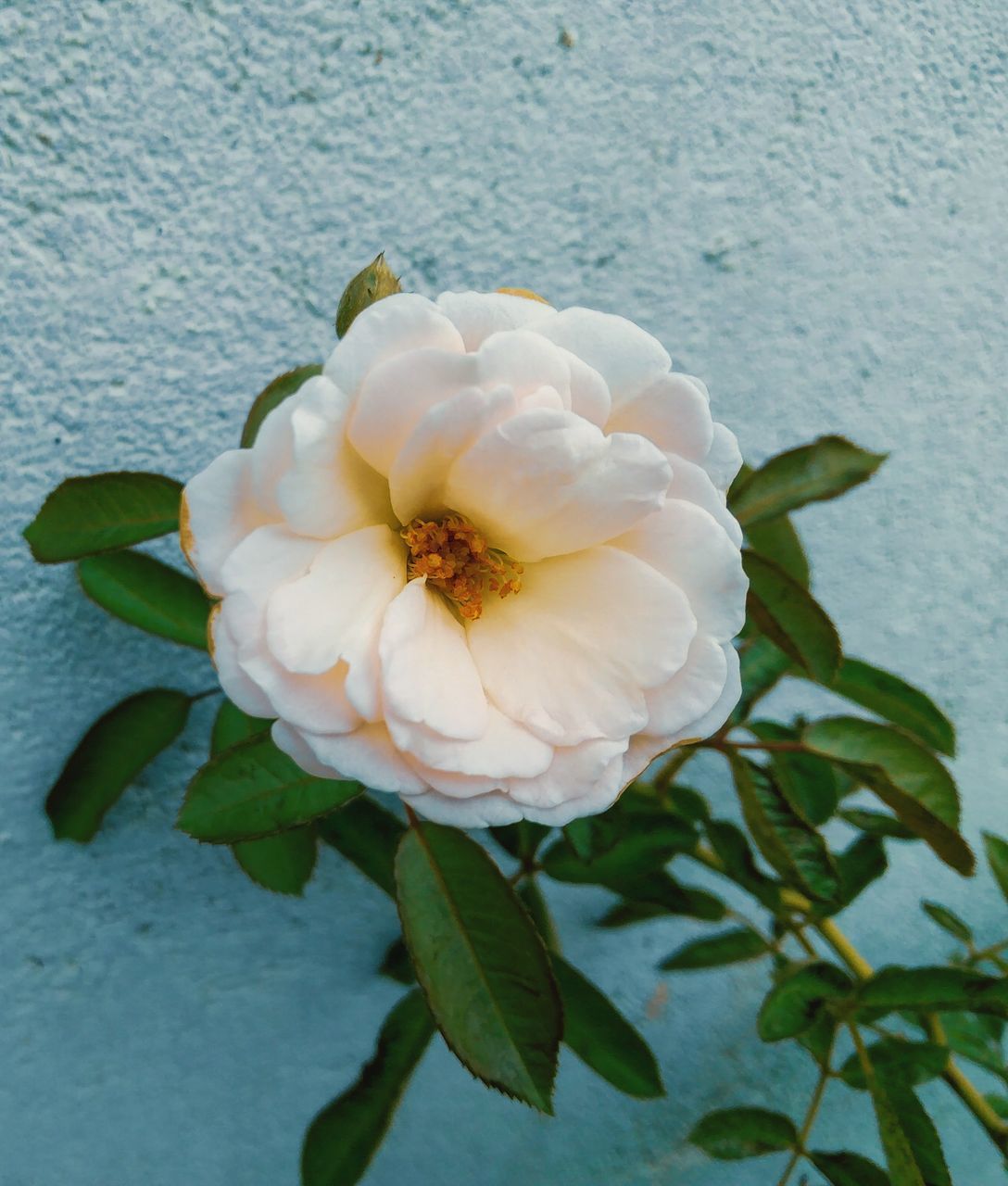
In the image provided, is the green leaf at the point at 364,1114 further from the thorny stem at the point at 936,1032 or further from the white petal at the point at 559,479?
the white petal at the point at 559,479

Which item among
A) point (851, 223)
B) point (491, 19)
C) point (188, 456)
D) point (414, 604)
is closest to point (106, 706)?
point (188, 456)

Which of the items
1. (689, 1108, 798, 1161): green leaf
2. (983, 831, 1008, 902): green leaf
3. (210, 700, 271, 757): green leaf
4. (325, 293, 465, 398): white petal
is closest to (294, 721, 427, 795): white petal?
(325, 293, 465, 398): white petal

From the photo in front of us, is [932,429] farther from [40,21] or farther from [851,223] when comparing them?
[40,21]

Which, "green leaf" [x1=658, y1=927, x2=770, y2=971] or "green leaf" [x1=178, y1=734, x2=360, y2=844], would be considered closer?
"green leaf" [x1=178, y1=734, x2=360, y2=844]

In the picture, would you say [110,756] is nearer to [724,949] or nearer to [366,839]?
[366,839]

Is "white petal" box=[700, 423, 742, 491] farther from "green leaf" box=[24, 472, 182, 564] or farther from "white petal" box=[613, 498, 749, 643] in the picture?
"green leaf" box=[24, 472, 182, 564]
